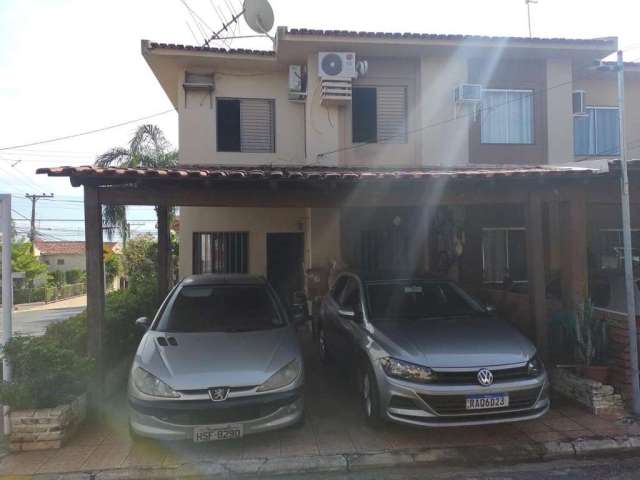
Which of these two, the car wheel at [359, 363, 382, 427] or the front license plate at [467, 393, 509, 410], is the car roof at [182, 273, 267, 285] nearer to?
the car wheel at [359, 363, 382, 427]

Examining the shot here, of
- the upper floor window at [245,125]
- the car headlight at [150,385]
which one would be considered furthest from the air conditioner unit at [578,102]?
the car headlight at [150,385]

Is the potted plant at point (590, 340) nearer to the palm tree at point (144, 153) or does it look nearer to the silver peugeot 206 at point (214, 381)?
the silver peugeot 206 at point (214, 381)

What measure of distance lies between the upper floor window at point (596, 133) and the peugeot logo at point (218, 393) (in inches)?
416

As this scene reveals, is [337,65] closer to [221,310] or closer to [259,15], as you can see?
[259,15]

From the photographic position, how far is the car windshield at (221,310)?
5254 millimetres

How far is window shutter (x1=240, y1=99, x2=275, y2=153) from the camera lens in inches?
427

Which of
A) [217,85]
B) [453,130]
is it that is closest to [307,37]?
[217,85]

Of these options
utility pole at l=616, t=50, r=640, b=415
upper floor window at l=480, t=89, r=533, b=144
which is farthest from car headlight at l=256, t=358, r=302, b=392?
upper floor window at l=480, t=89, r=533, b=144

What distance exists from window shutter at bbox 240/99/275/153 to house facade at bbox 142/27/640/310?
0.03 meters

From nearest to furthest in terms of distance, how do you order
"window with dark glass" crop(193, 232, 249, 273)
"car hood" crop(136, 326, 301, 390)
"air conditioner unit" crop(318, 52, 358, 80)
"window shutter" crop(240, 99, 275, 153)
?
"car hood" crop(136, 326, 301, 390) < "air conditioner unit" crop(318, 52, 358, 80) < "window shutter" crop(240, 99, 275, 153) < "window with dark glass" crop(193, 232, 249, 273)

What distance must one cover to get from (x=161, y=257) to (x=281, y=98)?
14.9 ft

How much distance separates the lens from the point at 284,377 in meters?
4.36

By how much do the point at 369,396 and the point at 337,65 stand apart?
718 centimetres

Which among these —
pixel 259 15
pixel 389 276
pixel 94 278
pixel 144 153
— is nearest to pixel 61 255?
pixel 144 153
